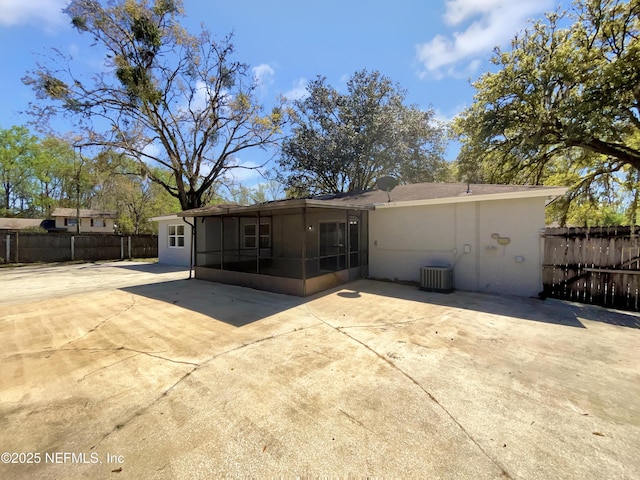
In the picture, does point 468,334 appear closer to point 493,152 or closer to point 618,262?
point 618,262

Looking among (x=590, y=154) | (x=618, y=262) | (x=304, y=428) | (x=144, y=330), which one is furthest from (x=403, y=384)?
(x=590, y=154)

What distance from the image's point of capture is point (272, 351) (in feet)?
11.8

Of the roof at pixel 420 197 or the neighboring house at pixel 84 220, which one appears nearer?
the roof at pixel 420 197

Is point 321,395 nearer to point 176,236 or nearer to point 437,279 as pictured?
point 437,279

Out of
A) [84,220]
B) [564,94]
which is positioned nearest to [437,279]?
[564,94]

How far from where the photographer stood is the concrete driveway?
184cm

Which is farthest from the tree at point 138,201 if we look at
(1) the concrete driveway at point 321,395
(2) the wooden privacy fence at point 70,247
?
(1) the concrete driveway at point 321,395

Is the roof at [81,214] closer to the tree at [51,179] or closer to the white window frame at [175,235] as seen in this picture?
the tree at [51,179]

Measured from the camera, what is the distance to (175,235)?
45.3 ft

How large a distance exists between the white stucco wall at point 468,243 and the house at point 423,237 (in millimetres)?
19

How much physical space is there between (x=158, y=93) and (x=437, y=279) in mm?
16357

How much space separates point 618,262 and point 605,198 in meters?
12.7

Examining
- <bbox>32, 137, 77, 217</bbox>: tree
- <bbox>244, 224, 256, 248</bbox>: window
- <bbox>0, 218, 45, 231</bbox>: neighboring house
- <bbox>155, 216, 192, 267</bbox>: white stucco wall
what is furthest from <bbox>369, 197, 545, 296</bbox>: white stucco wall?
<bbox>0, 218, 45, 231</bbox>: neighboring house

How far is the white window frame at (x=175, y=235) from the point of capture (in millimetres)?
13461
